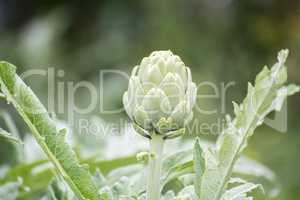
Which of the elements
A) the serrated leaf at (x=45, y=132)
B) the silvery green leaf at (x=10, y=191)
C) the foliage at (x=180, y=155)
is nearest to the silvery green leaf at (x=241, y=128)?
the foliage at (x=180, y=155)

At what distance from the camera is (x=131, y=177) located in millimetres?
797

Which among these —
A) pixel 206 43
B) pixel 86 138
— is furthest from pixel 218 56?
pixel 86 138

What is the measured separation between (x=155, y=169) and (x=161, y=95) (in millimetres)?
72

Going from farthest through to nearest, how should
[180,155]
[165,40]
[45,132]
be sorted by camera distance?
[165,40] → [180,155] → [45,132]

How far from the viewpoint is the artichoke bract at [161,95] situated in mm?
614

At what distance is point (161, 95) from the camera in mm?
613

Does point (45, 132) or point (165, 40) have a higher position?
point (45, 132)

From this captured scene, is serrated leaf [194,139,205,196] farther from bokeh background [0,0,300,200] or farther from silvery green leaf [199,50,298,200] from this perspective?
bokeh background [0,0,300,200]

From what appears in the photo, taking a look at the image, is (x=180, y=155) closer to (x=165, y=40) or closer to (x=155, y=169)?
(x=155, y=169)

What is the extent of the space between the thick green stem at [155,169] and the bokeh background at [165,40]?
1.41 meters

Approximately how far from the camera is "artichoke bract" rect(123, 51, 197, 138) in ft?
2.02

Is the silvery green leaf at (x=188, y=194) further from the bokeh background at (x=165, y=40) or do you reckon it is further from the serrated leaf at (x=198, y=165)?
the bokeh background at (x=165, y=40)

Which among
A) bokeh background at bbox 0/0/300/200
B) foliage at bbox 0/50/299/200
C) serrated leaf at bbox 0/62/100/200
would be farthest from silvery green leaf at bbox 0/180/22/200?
bokeh background at bbox 0/0/300/200

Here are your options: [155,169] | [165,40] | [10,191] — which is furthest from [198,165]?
[165,40]
